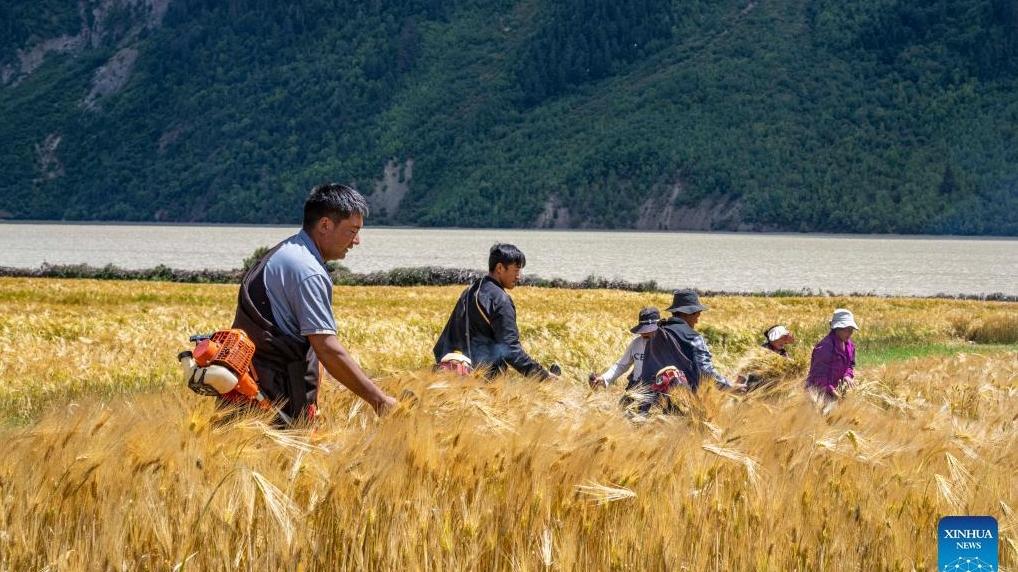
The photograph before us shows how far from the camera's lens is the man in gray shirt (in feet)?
20.4

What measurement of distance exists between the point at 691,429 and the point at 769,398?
102 inches

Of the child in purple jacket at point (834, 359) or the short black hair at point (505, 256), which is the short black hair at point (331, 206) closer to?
the short black hair at point (505, 256)

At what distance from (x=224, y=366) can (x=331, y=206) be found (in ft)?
3.63

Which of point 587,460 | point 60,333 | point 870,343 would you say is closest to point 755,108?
point 870,343

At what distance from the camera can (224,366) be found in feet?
19.4

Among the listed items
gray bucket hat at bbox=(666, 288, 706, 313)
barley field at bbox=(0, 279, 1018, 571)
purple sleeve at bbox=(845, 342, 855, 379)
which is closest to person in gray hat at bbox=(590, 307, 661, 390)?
gray bucket hat at bbox=(666, 288, 706, 313)

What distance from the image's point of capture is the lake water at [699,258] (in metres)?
78.5

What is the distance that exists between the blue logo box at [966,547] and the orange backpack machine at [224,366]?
141 inches

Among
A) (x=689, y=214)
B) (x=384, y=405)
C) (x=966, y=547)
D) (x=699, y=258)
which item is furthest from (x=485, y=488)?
(x=689, y=214)

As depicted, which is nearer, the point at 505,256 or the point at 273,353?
the point at 273,353

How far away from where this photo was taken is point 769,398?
894 centimetres

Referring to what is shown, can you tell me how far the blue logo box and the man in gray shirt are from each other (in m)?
3.49

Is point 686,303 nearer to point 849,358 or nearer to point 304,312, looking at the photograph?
point 849,358

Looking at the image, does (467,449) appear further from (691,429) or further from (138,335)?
(138,335)
